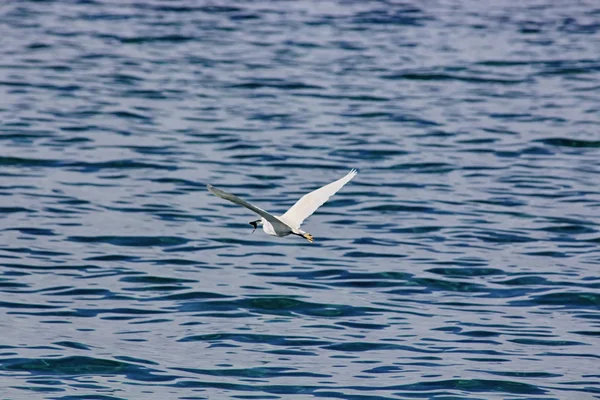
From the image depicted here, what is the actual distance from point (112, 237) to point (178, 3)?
1736cm

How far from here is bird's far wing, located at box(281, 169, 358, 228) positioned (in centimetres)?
948

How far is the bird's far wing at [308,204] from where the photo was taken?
31.1 ft

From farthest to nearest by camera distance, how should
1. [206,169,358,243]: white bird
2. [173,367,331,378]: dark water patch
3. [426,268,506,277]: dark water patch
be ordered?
[426,268,506,277]: dark water patch → [173,367,331,378]: dark water patch → [206,169,358,243]: white bird

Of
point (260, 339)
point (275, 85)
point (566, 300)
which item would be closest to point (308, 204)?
point (260, 339)

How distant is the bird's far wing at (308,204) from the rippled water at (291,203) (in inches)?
49.1

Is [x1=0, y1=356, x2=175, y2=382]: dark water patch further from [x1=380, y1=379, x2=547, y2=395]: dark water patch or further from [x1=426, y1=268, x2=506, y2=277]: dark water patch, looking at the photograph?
[x1=426, y1=268, x2=506, y2=277]: dark water patch

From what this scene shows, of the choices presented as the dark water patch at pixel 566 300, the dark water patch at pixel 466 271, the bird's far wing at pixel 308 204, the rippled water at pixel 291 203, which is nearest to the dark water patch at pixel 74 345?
the rippled water at pixel 291 203

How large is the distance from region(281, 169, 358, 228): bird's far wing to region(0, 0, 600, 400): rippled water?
125cm

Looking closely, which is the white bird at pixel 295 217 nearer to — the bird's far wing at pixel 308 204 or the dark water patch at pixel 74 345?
the bird's far wing at pixel 308 204

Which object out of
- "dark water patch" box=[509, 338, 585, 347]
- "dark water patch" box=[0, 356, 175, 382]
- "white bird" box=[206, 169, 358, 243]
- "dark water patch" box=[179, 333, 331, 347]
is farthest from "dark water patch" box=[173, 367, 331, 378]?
"dark water patch" box=[509, 338, 585, 347]

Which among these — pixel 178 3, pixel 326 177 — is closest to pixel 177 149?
pixel 326 177

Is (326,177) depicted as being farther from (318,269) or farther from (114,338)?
(114,338)

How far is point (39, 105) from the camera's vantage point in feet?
64.2

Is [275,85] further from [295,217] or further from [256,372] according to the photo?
[256,372]
